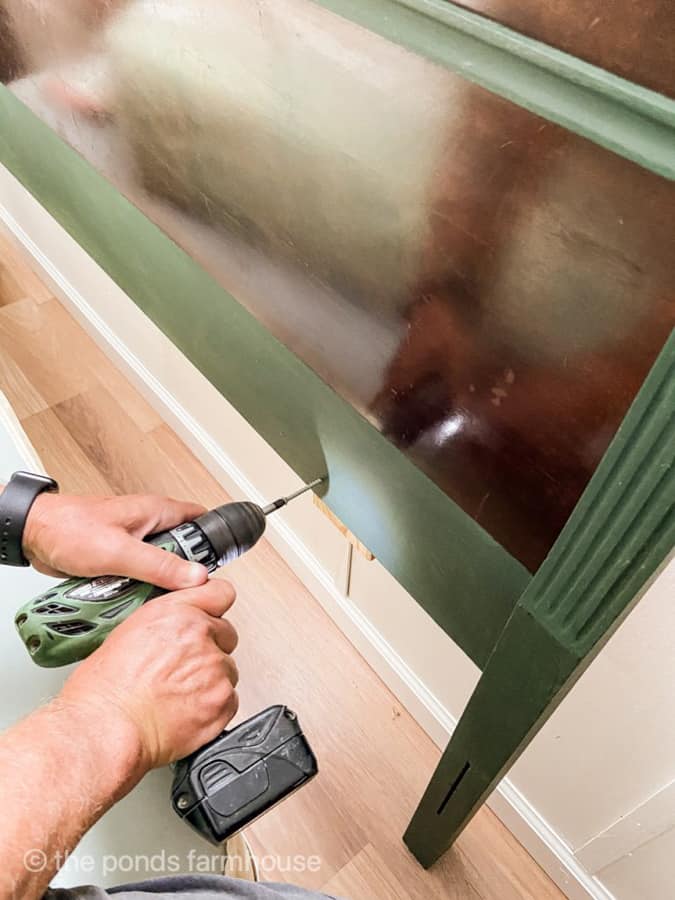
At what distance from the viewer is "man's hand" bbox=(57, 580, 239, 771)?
47 centimetres

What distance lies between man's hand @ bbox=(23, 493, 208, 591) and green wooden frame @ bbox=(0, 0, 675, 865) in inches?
6.4

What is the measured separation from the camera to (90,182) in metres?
0.81

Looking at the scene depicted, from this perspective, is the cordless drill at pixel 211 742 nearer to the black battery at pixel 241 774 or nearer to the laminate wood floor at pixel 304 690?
the black battery at pixel 241 774

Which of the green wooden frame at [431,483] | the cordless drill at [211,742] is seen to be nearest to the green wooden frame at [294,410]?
the green wooden frame at [431,483]

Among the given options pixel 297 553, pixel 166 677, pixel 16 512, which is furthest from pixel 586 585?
pixel 297 553

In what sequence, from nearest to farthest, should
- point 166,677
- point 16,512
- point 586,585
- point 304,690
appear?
point 586,585, point 166,677, point 16,512, point 304,690

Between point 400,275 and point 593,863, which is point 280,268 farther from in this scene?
point 593,863

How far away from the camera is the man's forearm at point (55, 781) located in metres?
0.38

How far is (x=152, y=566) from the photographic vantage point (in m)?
0.54

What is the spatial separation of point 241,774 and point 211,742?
0.11 ft

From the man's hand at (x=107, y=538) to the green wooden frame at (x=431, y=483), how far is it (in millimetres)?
163

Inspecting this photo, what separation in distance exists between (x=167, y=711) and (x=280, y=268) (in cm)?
35

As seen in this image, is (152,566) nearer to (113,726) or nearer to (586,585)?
(113,726)

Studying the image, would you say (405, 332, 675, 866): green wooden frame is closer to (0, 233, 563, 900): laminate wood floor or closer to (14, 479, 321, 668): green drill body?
(14, 479, 321, 668): green drill body
